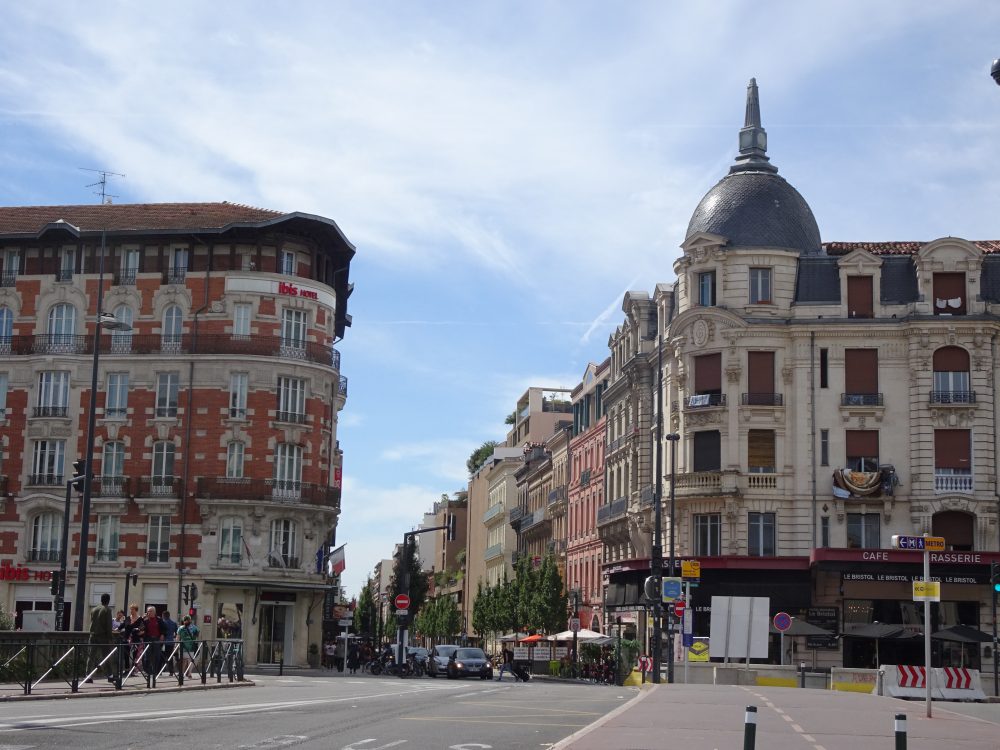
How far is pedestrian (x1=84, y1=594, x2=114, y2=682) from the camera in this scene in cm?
2575

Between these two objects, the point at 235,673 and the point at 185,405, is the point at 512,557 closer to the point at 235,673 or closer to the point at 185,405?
the point at 185,405

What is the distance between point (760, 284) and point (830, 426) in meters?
6.07

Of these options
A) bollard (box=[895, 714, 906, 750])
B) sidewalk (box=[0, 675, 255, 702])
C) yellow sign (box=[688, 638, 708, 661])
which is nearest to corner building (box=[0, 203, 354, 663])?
yellow sign (box=[688, 638, 708, 661])

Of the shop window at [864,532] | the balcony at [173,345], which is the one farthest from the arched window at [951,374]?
the balcony at [173,345]

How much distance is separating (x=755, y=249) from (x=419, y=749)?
1692 inches

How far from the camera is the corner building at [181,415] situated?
2330 inches

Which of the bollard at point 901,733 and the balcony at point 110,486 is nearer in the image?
the bollard at point 901,733

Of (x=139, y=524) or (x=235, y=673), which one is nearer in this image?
(x=235, y=673)

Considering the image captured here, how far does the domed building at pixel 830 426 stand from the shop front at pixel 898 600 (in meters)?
0.06

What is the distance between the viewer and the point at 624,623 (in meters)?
64.7

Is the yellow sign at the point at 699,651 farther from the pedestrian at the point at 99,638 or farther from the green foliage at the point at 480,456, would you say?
the green foliage at the point at 480,456

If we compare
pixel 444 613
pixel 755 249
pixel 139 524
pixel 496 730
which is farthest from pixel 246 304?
pixel 444 613

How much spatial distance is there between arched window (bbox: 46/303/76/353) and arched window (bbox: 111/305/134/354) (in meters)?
1.69

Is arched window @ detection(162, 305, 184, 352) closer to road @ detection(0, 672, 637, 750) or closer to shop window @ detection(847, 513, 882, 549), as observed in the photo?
shop window @ detection(847, 513, 882, 549)
